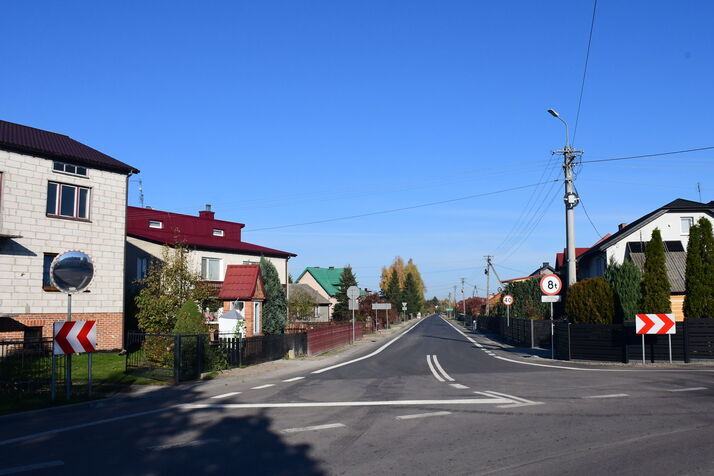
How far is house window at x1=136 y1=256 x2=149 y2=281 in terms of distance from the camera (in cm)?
3412

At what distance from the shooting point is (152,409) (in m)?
11.4

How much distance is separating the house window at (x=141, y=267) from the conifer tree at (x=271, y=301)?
10.0m

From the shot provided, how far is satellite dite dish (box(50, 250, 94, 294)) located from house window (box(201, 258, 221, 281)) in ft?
82.8

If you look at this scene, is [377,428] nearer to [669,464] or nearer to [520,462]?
[520,462]

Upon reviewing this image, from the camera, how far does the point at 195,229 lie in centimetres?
4594

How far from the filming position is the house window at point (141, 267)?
3412 centimetres

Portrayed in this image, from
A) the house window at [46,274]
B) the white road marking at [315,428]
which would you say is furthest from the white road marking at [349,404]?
the house window at [46,274]

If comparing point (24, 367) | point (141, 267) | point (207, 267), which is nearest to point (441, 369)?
point (24, 367)

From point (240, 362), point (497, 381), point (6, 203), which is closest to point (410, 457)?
point (497, 381)

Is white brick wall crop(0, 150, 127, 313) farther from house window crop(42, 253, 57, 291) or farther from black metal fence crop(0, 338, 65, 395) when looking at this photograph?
black metal fence crop(0, 338, 65, 395)

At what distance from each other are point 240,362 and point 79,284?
7068 mm

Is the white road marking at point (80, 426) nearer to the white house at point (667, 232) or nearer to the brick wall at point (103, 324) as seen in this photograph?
the brick wall at point (103, 324)

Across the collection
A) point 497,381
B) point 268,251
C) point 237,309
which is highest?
point 268,251

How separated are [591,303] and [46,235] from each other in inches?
837
